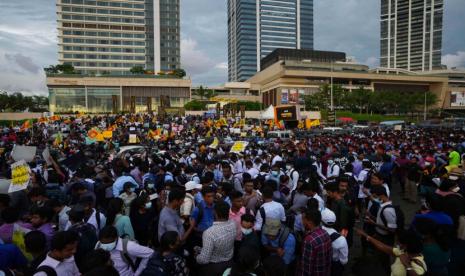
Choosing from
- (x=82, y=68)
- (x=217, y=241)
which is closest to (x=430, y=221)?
(x=217, y=241)

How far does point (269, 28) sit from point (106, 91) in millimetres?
98246

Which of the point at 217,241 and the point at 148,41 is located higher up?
the point at 148,41

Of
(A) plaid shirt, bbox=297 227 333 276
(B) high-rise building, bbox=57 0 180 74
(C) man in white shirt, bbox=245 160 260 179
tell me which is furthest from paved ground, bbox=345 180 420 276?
(B) high-rise building, bbox=57 0 180 74

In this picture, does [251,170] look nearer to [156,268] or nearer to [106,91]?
[156,268]

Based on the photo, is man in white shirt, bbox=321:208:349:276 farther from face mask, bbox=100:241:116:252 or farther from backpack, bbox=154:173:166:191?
backpack, bbox=154:173:166:191

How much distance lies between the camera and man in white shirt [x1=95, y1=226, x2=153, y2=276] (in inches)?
138

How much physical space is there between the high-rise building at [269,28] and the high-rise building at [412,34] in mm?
50809

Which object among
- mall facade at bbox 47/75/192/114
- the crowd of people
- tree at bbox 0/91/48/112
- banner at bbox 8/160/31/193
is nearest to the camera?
the crowd of people

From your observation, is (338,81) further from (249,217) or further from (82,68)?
(249,217)

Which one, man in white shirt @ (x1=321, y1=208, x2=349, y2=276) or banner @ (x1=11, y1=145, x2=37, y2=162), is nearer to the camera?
man in white shirt @ (x1=321, y1=208, x2=349, y2=276)

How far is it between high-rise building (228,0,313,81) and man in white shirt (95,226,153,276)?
157 meters

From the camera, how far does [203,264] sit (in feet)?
12.1

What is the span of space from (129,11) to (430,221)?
111 meters

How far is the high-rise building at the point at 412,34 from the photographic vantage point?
15838 cm
